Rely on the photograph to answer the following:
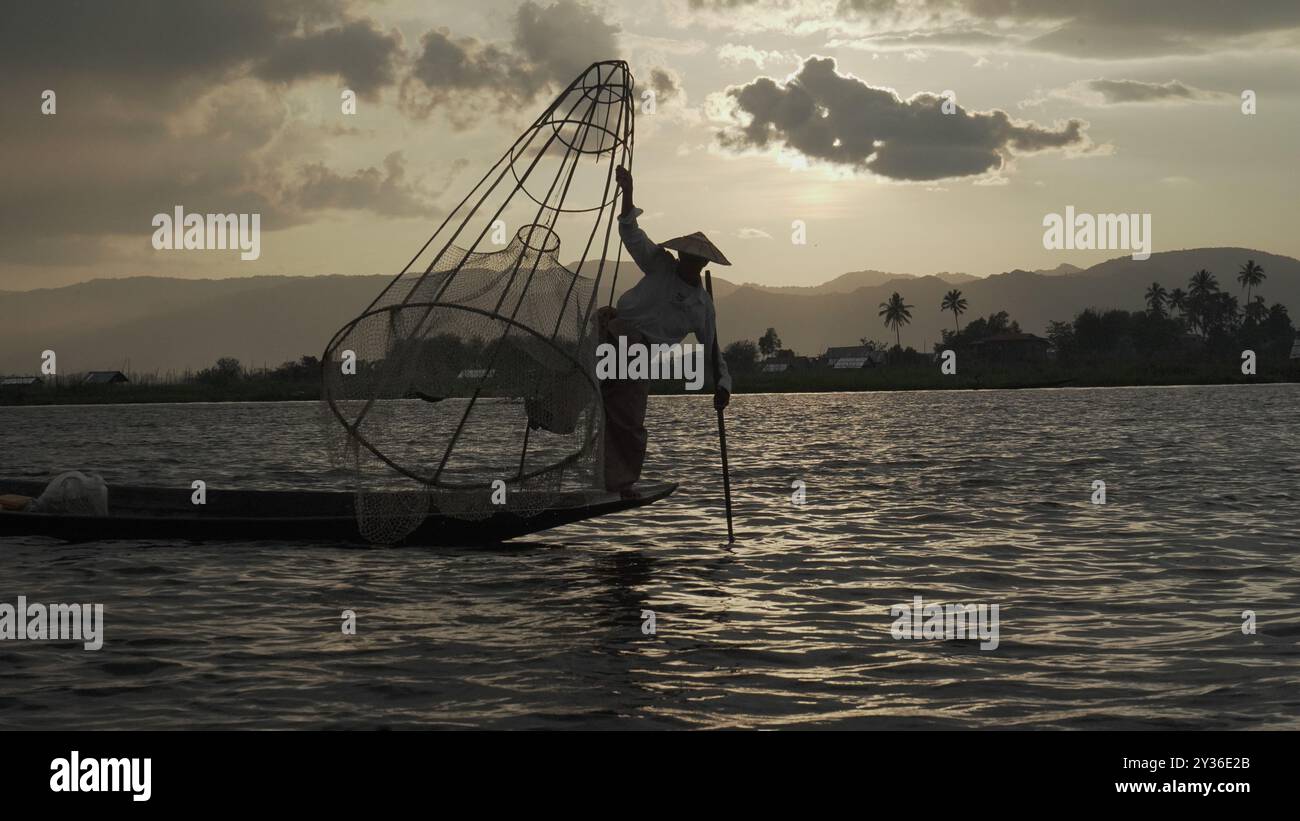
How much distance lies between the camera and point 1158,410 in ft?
186

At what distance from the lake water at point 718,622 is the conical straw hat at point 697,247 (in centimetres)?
291

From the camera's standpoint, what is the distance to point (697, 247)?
35.3ft

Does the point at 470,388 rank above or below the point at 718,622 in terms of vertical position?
above

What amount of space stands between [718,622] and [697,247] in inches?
139

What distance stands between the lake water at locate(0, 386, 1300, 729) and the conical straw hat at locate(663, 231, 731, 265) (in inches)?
114

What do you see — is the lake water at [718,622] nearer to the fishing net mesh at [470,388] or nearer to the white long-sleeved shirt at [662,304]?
the fishing net mesh at [470,388]

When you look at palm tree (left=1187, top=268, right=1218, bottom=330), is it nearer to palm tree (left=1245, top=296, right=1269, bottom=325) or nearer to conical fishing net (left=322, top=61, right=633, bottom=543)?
palm tree (left=1245, top=296, right=1269, bottom=325)

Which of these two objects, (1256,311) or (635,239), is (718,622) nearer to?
(635,239)

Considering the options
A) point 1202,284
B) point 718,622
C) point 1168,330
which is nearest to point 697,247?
point 718,622

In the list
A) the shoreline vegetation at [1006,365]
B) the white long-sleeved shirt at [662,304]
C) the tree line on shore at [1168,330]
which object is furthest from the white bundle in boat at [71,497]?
the tree line on shore at [1168,330]

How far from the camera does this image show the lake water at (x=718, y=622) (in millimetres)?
6633

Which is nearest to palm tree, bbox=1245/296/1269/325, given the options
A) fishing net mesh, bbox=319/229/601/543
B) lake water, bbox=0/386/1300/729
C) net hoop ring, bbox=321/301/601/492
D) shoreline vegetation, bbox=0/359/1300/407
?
shoreline vegetation, bbox=0/359/1300/407

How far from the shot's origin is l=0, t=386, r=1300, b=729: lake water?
21.8 ft
